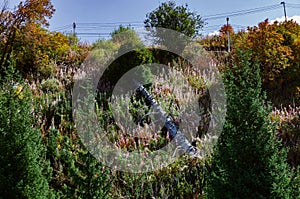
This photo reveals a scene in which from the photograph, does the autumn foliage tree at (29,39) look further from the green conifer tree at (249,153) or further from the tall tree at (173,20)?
the green conifer tree at (249,153)

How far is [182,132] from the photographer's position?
7207 millimetres

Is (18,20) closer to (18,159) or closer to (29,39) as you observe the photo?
(29,39)

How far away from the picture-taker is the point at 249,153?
3.33m

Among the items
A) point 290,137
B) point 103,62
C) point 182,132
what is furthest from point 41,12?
point 290,137

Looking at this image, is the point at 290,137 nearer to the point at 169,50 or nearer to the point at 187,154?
the point at 187,154

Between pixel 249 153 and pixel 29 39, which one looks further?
pixel 29 39

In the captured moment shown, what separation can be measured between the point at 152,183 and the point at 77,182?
1791 mm

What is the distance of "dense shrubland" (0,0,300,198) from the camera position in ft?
11.1

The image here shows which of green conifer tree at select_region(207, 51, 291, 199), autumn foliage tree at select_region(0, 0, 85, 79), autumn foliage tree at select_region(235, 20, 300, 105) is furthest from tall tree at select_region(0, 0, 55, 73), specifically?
green conifer tree at select_region(207, 51, 291, 199)

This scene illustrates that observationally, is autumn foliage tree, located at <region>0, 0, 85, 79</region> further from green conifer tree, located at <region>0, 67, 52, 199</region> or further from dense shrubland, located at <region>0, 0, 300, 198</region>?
green conifer tree, located at <region>0, 67, 52, 199</region>

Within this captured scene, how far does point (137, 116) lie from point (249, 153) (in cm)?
464

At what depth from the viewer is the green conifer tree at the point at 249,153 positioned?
3.24 meters

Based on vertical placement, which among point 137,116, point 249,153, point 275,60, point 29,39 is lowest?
point 249,153

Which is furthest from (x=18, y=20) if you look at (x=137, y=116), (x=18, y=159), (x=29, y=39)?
(x=18, y=159)
